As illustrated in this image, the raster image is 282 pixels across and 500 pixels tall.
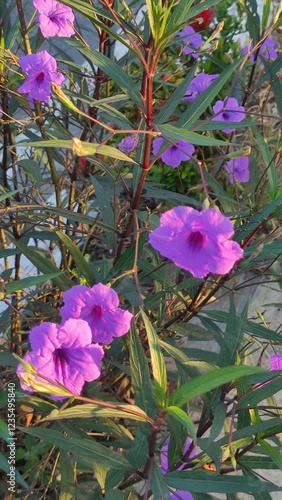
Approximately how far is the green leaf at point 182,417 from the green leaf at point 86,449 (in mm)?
188

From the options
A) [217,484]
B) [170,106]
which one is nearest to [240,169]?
[170,106]

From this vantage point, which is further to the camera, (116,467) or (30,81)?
(30,81)

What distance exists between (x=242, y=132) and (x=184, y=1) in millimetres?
1842

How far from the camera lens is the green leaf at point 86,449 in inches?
39.6

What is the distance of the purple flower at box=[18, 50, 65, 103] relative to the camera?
122cm

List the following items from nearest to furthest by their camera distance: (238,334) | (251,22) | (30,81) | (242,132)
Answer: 1. (238,334)
2. (30,81)
3. (251,22)
4. (242,132)

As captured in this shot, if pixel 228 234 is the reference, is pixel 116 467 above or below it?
below

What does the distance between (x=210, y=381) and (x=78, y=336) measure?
0.19m

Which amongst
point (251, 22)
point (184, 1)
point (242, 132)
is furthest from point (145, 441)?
point (242, 132)

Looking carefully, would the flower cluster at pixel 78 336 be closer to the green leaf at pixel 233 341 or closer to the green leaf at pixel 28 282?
the green leaf at pixel 28 282

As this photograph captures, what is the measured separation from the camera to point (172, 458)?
1146 millimetres

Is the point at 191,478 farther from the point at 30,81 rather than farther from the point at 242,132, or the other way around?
the point at 242,132

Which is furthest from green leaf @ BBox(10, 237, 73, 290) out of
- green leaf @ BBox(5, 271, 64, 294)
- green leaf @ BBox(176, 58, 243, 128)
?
green leaf @ BBox(176, 58, 243, 128)

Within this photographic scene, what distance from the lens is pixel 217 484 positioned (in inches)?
38.2
